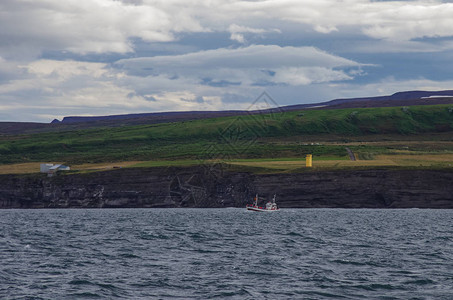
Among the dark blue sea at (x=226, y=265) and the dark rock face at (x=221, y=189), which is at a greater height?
the dark blue sea at (x=226, y=265)

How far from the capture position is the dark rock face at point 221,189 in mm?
166625

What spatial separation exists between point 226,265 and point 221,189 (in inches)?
5026

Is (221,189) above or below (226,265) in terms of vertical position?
below

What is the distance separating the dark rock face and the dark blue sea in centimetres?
9118

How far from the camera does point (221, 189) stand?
579ft

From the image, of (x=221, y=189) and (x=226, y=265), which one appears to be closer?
(x=226, y=265)

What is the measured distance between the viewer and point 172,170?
604 feet

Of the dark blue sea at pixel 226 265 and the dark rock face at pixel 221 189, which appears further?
the dark rock face at pixel 221 189

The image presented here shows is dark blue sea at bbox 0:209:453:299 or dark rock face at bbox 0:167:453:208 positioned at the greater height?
dark blue sea at bbox 0:209:453:299

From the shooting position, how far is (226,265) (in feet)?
161

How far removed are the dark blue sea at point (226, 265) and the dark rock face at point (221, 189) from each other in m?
91.2

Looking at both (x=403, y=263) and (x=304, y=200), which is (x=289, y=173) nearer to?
(x=304, y=200)

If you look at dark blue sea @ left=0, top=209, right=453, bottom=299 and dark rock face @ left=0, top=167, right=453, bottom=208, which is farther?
dark rock face @ left=0, top=167, right=453, bottom=208

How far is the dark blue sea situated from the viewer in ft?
127
